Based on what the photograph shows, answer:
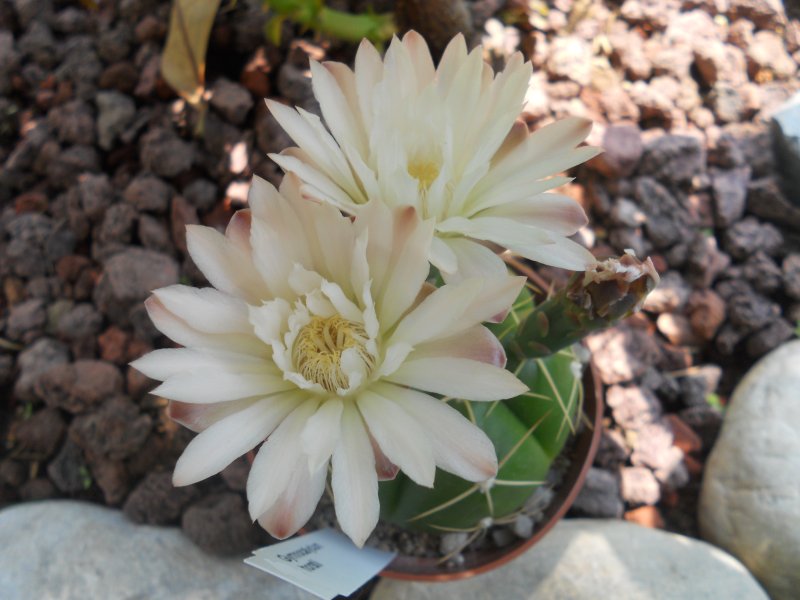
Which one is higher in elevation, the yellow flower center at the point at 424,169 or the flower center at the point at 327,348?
the yellow flower center at the point at 424,169

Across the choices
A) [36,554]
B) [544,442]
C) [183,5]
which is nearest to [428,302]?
[544,442]

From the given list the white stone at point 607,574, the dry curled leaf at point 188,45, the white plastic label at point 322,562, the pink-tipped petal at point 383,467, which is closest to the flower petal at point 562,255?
the pink-tipped petal at point 383,467

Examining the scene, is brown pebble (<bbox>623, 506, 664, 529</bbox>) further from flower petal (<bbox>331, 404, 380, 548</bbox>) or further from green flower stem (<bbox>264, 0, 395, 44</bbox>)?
green flower stem (<bbox>264, 0, 395, 44</bbox>)

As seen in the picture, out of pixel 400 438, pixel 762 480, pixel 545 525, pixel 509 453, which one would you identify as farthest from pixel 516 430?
pixel 762 480

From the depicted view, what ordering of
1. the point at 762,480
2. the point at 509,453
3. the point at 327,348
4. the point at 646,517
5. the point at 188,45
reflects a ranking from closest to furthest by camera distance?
the point at 327,348 → the point at 509,453 → the point at 762,480 → the point at 646,517 → the point at 188,45

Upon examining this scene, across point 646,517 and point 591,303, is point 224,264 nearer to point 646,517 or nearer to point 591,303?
point 591,303

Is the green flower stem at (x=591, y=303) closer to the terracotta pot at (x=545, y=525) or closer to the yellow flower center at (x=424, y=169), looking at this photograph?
the yellow flower center at (x=424, y=169)
